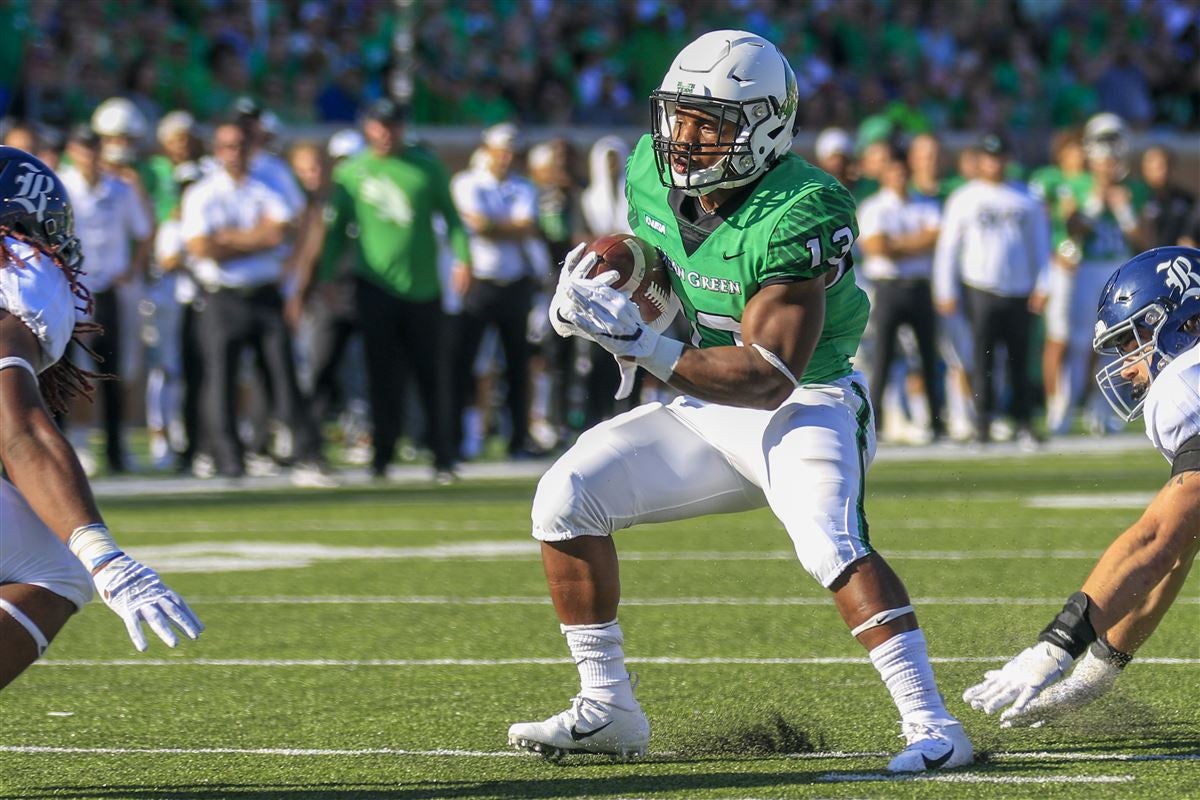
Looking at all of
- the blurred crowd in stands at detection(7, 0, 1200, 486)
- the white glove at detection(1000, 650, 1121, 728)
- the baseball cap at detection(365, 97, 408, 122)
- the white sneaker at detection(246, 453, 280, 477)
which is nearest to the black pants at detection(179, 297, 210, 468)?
the blurred crowd in stands at detection(7, 0, 1200, 486)

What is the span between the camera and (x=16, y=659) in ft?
12.5

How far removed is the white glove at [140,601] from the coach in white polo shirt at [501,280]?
7.93 m

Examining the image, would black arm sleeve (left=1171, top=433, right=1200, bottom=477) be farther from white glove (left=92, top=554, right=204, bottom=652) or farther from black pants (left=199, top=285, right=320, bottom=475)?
black pants (left=199, top=285, right=320, bottom=475)

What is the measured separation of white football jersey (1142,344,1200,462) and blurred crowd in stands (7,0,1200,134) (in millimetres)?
10047

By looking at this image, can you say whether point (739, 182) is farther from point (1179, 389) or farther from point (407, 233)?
point (407, 233)

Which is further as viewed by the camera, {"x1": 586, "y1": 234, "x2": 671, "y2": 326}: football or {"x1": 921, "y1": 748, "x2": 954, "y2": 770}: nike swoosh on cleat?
{"x1": 586, "y1": 234, "x2": 671, "y2": 326}: football

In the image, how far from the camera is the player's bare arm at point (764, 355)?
4.06 meters

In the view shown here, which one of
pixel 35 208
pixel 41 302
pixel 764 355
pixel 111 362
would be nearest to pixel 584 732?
pixel 764 355

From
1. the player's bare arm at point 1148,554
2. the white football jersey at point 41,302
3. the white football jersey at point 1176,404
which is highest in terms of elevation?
the white football jersey at point 41,302

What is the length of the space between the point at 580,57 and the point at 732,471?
45.7ft

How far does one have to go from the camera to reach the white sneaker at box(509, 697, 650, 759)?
4320 mm

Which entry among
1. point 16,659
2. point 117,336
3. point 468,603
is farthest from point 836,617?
point 117,336

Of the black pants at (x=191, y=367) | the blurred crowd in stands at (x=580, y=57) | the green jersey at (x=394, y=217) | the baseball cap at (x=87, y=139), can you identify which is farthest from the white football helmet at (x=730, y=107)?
the blurred crowd in stands at (x=580, y=57)

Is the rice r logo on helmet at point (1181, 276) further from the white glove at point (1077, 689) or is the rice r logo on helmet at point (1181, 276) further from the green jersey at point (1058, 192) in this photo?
the green jersey at point (1058, 192)
